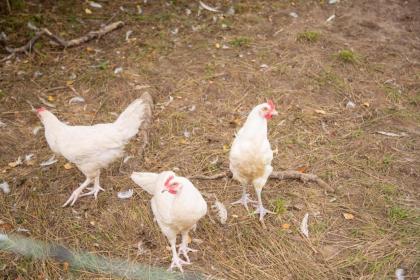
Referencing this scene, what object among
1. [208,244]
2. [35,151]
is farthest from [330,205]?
[35,151]

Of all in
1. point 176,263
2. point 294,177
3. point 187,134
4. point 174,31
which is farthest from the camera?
point 174,31

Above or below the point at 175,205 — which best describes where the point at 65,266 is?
below

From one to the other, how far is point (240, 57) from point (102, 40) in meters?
2.18

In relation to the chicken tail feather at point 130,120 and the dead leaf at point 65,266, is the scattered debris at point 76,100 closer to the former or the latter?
the chicken tail feather at point 130,120

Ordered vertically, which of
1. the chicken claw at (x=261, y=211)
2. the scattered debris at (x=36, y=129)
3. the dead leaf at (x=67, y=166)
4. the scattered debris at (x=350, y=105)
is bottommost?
the dead leaf at (x=67, y=166)

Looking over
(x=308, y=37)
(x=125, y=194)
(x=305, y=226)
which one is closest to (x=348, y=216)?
(x=305, y=226)

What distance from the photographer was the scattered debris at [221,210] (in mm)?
3871

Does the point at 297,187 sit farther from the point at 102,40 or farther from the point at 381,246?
the point at 102,40

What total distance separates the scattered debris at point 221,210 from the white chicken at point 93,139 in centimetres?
104

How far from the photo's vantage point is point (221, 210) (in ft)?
12.9

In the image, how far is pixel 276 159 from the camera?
456 centimetres

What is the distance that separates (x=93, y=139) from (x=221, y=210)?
136 cm

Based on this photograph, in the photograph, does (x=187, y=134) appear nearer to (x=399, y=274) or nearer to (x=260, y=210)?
(x=260, y=210)

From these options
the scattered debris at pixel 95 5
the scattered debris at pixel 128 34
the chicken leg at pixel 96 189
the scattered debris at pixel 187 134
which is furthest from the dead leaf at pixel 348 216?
the scattered debris at pixel 95 5
